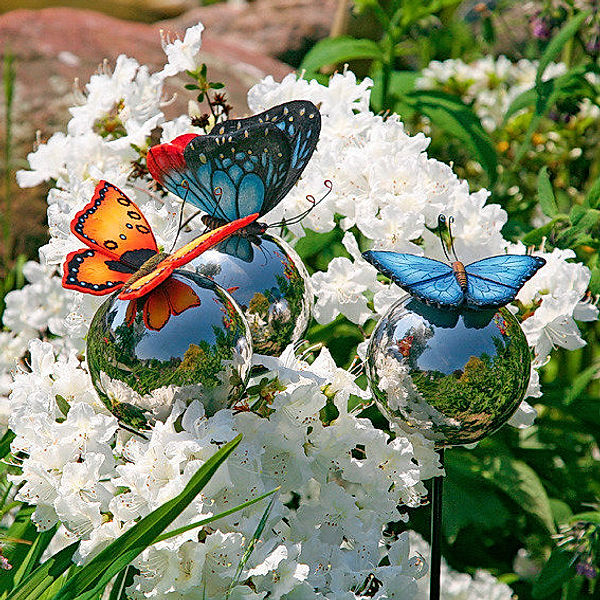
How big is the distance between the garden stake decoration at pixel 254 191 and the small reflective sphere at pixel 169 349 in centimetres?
15

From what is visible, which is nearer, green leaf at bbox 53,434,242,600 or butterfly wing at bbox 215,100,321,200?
green leaf at bbox 53,434,242,600

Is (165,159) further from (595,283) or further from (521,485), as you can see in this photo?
(521,485)

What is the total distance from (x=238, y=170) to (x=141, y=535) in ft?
1.55

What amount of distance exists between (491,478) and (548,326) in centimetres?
56

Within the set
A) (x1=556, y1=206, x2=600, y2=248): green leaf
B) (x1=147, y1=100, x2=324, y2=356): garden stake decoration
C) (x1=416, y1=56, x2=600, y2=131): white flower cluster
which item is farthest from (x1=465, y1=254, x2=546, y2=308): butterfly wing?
(x1=416, y1=56, x2=600, y2=131): white flower cluster

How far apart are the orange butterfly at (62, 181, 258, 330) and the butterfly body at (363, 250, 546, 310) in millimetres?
192

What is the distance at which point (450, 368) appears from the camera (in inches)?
40.3

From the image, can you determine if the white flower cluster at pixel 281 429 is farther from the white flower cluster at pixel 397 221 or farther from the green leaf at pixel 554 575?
the green leaf at pixel 554 575

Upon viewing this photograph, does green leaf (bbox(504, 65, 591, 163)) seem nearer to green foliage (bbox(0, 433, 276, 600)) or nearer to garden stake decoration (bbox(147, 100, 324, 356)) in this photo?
garden stake decoration (bbox(147, 100, 324, 356))

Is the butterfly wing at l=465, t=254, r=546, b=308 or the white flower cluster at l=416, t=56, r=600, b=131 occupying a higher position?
the butterfly wing at l=465, t=254, r=546, b=308

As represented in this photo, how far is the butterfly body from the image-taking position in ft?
3.31

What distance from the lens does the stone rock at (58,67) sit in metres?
2.65

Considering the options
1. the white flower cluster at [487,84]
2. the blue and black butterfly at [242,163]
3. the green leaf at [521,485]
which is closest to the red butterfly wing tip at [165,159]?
the blue and black butterfly at [242,163]

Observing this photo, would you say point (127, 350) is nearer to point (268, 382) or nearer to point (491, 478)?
point (268, 382)
